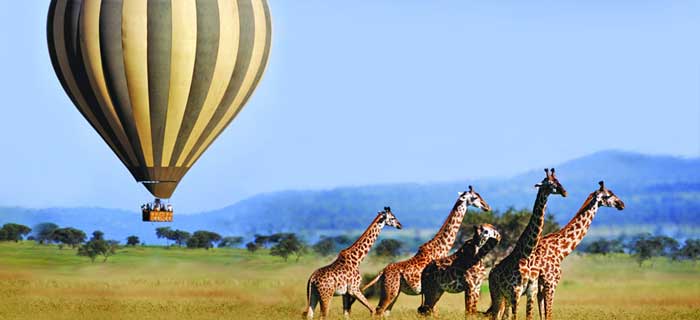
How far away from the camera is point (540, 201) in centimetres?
3322

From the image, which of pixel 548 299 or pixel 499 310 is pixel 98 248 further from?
pixel 548 299

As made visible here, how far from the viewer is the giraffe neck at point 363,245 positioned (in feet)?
116

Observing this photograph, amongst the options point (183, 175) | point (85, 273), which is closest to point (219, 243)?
point (85, 273)

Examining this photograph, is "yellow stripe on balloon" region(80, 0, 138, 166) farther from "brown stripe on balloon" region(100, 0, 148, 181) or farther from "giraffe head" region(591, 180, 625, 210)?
"giraffe head" region(591, 180, 625, 210)

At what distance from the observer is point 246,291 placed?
44.1m

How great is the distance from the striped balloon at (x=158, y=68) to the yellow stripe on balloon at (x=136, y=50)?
0.02m

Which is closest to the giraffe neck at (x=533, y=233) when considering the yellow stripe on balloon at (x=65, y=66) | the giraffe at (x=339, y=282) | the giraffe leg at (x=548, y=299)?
the giraffe leg at (x=548, y=299)

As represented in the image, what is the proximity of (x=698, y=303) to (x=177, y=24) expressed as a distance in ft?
47.3

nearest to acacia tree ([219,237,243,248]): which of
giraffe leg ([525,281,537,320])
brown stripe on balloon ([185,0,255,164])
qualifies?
brown stripe on balloon ([185,0,255,164])

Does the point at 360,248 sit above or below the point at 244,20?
below

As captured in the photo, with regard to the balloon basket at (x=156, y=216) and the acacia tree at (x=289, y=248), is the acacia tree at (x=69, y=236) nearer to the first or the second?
the acacia tree at (x=289, y=248)

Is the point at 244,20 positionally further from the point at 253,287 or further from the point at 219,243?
the point at 219,243

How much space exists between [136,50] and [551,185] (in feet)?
46.0

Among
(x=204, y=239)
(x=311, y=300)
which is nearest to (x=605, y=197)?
(x=311, y=300)
